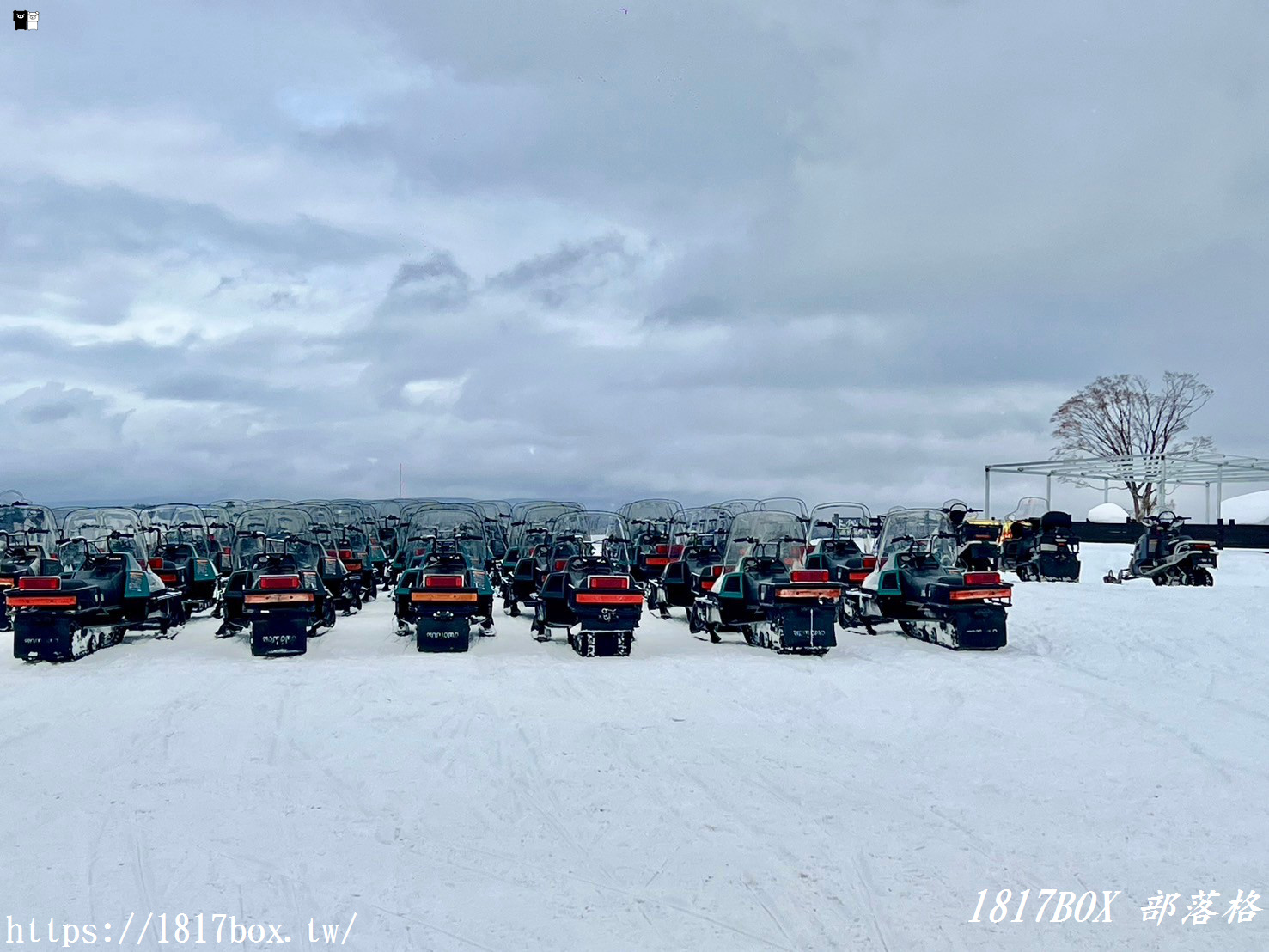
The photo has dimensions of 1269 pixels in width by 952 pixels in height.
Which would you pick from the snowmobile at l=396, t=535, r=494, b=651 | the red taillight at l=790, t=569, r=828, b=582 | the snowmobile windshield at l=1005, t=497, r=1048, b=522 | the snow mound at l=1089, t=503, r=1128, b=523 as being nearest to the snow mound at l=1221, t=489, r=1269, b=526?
the snow mound at l=1089, t=503, r=1128, b=523

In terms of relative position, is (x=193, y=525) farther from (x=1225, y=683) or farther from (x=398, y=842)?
(x=1225, y=683)

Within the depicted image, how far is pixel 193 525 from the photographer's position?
707 inches

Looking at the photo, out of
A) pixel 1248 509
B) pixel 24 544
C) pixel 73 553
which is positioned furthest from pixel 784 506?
pixel 1248 509

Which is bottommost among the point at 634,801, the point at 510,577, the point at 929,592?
the point at 634,801

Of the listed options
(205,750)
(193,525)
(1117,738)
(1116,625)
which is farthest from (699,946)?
(193,525)

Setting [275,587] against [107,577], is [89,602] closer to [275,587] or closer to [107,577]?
[107,577]

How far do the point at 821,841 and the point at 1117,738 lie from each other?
11.5 feet

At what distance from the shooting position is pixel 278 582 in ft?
37.1

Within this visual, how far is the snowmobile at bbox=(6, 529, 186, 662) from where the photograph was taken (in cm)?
1046

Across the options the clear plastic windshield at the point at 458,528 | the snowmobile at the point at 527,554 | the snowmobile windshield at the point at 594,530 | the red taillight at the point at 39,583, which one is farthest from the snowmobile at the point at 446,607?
the red taillight at the point at 39,583

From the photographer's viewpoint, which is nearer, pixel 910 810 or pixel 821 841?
pixel 821 841

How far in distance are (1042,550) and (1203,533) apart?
12942mm

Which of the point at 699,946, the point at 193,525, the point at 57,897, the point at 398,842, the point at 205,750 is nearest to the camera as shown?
the point at 699,946

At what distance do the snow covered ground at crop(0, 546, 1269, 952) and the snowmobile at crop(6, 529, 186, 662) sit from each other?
595 mm
